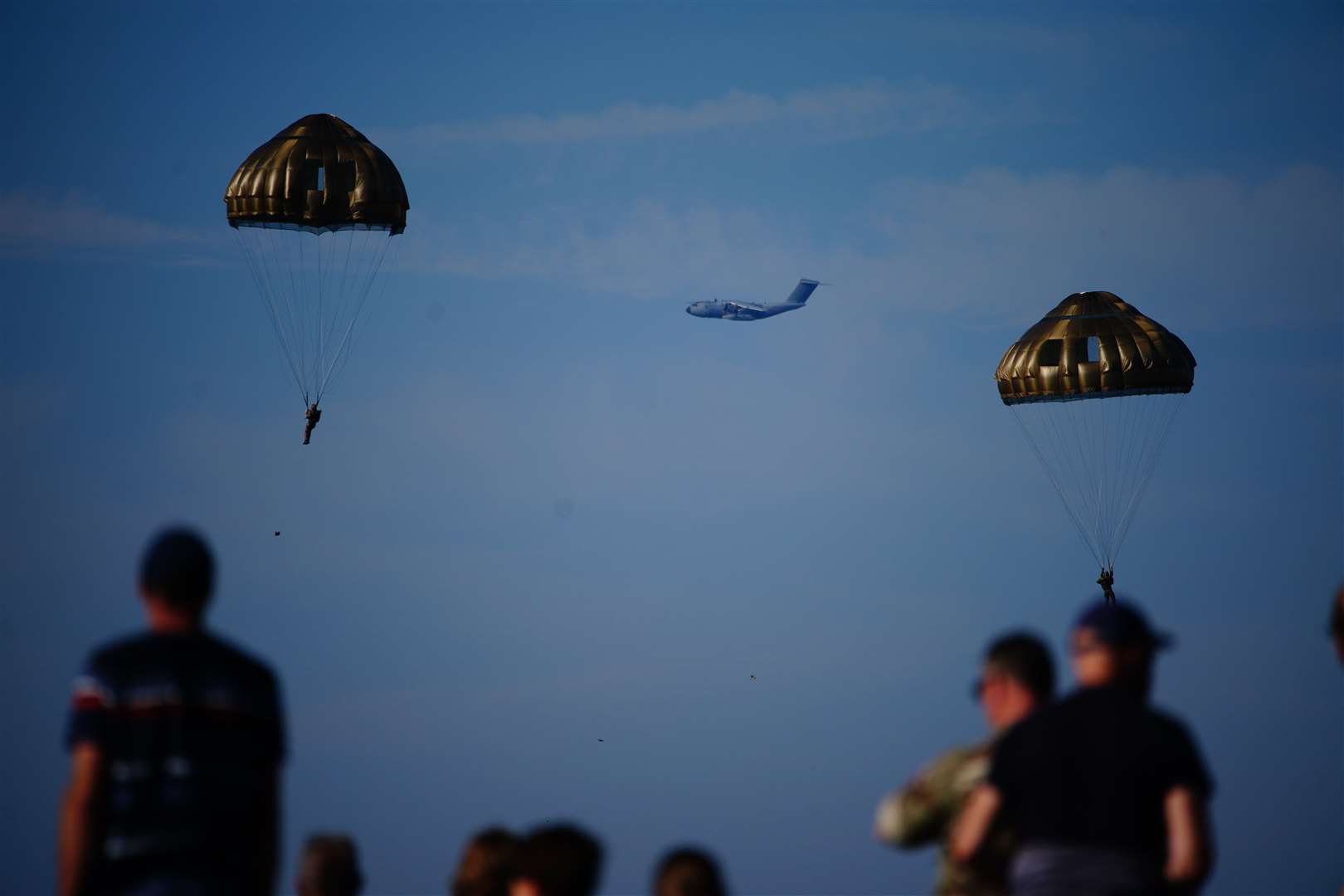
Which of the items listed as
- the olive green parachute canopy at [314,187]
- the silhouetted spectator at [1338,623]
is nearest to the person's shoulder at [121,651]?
the silhouetted spectator at [1338,623]

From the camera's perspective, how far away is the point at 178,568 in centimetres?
751

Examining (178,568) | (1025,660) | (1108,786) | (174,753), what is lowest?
(1108,786)

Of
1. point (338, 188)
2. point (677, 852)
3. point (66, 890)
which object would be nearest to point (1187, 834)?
point (677, 852)

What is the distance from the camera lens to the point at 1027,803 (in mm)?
7797

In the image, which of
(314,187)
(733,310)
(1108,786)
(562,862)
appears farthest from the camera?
(733,310)

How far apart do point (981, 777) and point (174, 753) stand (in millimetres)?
3235

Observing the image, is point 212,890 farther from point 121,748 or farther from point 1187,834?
point 1187,834

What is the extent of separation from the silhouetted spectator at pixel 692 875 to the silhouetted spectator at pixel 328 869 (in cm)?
218

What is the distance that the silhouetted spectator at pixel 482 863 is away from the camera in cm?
896

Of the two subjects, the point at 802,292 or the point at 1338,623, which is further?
the point at 802,292

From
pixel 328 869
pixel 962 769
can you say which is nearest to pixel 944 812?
pixel 962 769

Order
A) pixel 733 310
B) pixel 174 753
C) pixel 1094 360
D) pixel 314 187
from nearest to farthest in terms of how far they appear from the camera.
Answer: pixel 174 753, pixel 314 187, pixel 1094 360, pixel 733 310

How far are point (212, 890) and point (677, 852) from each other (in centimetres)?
178

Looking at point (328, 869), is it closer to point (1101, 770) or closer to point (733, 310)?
point (1101, 770)
